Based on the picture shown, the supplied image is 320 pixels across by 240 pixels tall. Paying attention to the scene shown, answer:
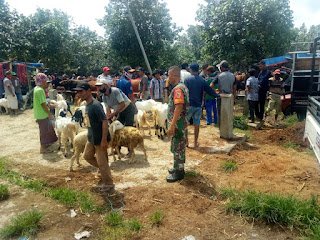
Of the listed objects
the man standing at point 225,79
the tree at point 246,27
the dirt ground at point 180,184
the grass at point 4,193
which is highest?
the tree at point 246,27

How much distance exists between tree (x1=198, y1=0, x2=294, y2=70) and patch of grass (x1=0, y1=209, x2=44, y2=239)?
12.2m

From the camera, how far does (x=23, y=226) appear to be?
3266mm

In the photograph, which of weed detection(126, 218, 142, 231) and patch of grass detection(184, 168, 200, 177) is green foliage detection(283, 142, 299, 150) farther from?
weed detection(126, 218, 142, 231)

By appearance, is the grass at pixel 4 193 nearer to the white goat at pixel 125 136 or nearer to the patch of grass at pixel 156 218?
the white goat at pixel 125 136

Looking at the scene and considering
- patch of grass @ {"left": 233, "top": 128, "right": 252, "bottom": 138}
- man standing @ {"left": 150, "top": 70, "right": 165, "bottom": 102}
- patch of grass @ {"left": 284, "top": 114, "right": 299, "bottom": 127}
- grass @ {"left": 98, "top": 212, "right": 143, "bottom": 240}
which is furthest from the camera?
man standing @ {"left": 150, "top": 70, "right": 165, "bottom": 102}

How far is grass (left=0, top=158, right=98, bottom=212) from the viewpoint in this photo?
3919 millimetres

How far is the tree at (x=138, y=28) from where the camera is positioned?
53.4 feet

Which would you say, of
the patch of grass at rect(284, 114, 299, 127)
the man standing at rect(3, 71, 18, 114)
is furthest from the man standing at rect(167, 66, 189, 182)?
the man standing at rect(3, 71, 18, 114)

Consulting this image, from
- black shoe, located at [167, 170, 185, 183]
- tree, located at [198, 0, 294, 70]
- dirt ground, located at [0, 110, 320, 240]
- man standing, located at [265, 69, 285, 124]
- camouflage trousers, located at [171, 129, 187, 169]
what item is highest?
tree, located at [198, 0, 294, 70]

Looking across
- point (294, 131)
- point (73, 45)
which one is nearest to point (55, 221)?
point (294, 131)

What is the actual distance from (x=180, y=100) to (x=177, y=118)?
0.30m

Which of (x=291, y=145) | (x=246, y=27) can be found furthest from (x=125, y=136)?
(x=246, y=27)

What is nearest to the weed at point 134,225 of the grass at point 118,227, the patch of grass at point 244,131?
the grass at point 118,227

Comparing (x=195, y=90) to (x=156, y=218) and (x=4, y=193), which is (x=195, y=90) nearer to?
(x=156, y=218)
